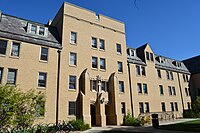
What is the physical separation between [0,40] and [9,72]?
3.88m

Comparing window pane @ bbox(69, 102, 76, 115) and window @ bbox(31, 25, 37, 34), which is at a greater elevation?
window @ bbox(31, 25, 37, 34)

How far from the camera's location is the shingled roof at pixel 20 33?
20.0 metres

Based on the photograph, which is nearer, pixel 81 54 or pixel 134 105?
pixel 81 54

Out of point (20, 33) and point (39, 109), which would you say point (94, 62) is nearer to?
point (20, 33)

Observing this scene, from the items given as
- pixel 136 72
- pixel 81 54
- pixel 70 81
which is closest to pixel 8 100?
pixel 70 81

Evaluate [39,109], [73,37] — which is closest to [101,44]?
[73,37]

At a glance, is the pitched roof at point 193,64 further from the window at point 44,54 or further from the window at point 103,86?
the window at point 44,54

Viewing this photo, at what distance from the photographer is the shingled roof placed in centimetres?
1998

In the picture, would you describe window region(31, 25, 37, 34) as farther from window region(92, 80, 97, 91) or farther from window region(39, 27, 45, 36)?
window region(92, 80, 97, 91)

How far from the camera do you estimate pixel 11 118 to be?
42.5 feet

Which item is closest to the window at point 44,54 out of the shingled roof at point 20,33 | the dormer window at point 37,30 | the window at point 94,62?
the shingled roof at point 20,33

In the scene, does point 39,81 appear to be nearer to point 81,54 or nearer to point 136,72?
point 81,54

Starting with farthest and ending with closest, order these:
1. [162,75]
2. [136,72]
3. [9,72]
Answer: [162,75] → [136,72] → [9,72]

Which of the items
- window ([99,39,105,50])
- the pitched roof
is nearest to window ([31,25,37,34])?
window ([99,39,105,50])
